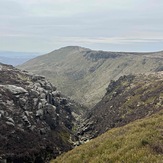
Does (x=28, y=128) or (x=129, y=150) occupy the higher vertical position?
(x=129, y=150)

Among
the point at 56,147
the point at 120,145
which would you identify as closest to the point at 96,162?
the point at 120,145

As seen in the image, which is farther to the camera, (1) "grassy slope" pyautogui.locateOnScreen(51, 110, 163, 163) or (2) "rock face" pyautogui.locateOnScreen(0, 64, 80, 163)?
(2) "rock face" pyautogui.locateOnScreen(0, 64, 80, 163)

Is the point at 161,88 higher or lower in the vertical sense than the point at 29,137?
higher

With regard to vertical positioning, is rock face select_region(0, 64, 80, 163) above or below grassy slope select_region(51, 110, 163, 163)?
below

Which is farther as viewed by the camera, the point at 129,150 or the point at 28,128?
the point at 28,128

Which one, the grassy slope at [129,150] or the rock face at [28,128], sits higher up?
the grassy slope at [129,150]

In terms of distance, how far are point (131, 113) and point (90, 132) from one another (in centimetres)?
1577

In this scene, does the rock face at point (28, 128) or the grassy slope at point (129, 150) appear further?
the rock face at point (28, 128)

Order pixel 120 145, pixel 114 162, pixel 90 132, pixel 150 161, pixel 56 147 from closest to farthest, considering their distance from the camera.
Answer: pixel 150 161 → pixel 114 162 → pixel 120 145 → pixel 56 147 → pixel 90 132

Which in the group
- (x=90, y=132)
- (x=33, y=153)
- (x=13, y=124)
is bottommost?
(x=90, y=132)

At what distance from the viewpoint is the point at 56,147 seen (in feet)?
190

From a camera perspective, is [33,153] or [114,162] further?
[33,153]

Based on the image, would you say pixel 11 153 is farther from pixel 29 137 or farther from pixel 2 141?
pixel 29 137

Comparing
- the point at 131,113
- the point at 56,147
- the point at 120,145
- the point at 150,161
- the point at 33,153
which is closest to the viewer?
the point at 150,161
